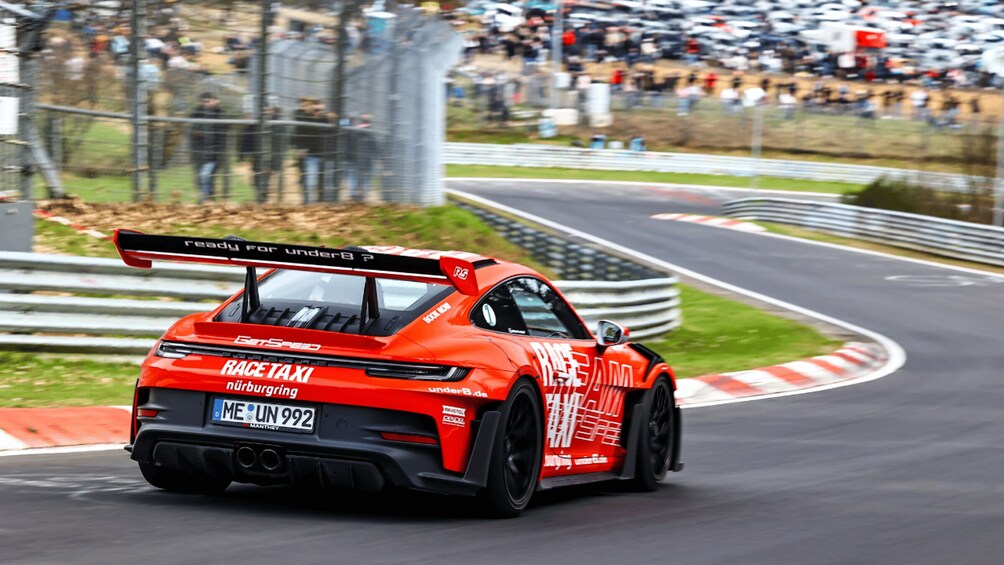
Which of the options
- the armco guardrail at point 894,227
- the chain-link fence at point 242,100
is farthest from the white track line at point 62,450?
the armco guardrail at point 894,227

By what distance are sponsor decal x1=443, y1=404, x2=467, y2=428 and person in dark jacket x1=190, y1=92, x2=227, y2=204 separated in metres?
12.4

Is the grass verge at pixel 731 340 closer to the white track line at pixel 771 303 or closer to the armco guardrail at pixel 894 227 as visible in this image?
the white track line at pixel 771 303

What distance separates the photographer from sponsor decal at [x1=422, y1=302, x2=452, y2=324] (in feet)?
20.1

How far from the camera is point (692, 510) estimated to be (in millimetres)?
6980

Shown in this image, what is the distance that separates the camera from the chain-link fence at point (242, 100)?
16.8 metres

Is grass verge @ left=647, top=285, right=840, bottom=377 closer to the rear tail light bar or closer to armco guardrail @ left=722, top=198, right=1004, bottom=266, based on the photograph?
the rear tail light bar

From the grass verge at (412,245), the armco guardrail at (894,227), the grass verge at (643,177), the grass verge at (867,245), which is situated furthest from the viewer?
the grass verge at (643,177)

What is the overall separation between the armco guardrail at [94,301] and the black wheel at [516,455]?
5.78 m

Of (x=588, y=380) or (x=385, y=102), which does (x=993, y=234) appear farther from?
(x=588, y=380)

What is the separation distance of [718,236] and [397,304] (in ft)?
84.3

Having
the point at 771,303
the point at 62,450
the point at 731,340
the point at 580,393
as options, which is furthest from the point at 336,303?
the point at 771,303

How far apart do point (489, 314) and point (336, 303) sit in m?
0.72

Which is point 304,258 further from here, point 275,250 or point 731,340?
point 731,340

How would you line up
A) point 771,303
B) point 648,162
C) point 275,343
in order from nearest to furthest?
point 275,343
point 771,303
point 648,162
